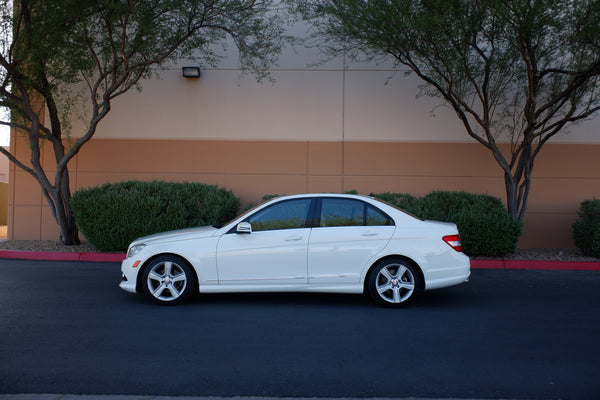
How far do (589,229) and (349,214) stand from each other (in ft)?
22.9

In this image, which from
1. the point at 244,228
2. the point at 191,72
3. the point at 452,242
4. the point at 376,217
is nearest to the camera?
the point at 244,228

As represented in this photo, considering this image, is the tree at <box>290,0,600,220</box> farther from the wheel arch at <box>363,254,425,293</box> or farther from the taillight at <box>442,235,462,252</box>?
the wheel arch at <box>363,254,425,293</box>

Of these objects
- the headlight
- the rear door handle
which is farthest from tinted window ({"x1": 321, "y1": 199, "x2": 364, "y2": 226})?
the headlight

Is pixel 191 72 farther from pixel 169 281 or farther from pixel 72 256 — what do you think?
pixel 169 281

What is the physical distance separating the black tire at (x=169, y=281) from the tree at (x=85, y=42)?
5901 millimetres

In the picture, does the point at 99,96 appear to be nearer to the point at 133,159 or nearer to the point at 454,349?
the point at 133,159

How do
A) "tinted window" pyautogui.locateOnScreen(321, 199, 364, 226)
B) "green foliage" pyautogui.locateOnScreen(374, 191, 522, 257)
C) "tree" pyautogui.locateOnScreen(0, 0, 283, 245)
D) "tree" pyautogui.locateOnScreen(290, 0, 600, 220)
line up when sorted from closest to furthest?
"tinted window" pyautogui.locateOnScreen(321, 199, 364, 226)
"tree" pyautogui.locateOnScreen(290, 0, 600, 220)
"green foliage" pyautogui.locateOnScreen(374, 191, 522, 257)
"tree" pyautogui.locateOnScreen(0, 0, 283, 245)

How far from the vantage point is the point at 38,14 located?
1120 centimetres

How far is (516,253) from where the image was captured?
11.9 metres

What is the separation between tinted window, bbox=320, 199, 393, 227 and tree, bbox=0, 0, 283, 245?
6036 millimetres

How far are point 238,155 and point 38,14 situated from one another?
544 cm

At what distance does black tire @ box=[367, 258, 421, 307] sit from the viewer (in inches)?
272

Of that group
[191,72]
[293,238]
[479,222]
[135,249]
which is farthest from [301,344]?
[191,72]

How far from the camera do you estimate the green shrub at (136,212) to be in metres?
11.1
